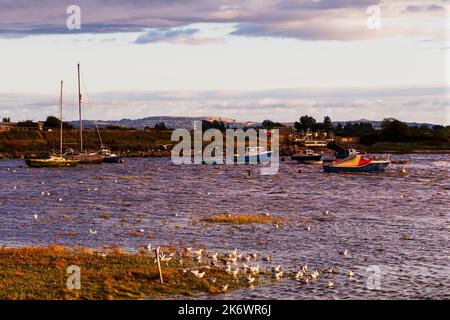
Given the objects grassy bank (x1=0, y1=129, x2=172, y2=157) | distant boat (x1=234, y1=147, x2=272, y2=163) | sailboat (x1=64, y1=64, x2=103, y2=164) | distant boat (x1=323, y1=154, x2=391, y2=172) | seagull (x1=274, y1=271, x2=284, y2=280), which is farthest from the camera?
grassy bank (x1=0, y1=129, x2=172, y2=157)

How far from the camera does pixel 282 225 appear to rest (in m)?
51.8

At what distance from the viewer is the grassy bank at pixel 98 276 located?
28453 mm

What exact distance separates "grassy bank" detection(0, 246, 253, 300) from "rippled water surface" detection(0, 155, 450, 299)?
2.49 m

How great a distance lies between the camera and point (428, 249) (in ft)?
137

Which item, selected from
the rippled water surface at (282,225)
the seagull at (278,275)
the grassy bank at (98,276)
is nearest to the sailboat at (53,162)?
the rippled water surface at (282,225)

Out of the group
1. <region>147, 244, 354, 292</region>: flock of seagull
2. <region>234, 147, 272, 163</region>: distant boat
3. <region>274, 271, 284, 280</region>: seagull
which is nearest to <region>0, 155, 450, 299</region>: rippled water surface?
<region>274, 271, 284, 280</region>: seagull

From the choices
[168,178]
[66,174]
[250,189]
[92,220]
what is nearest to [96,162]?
[66,174]

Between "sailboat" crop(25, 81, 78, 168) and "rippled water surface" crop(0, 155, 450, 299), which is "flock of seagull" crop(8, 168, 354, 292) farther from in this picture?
"sailboat" crop(25, 81, 78, 168)

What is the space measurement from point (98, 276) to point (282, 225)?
22861 mm

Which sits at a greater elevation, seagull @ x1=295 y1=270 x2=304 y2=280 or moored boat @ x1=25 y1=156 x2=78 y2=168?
moored boat @ x1=25 y1=156 x2=78 y2=168

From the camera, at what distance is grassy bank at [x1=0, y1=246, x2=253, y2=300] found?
28.5 meters

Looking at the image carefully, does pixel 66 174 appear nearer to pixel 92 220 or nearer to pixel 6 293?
pixel 92 220

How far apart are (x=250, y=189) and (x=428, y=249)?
4784 centimetres

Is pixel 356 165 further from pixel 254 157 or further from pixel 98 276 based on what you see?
pixel 98 276
